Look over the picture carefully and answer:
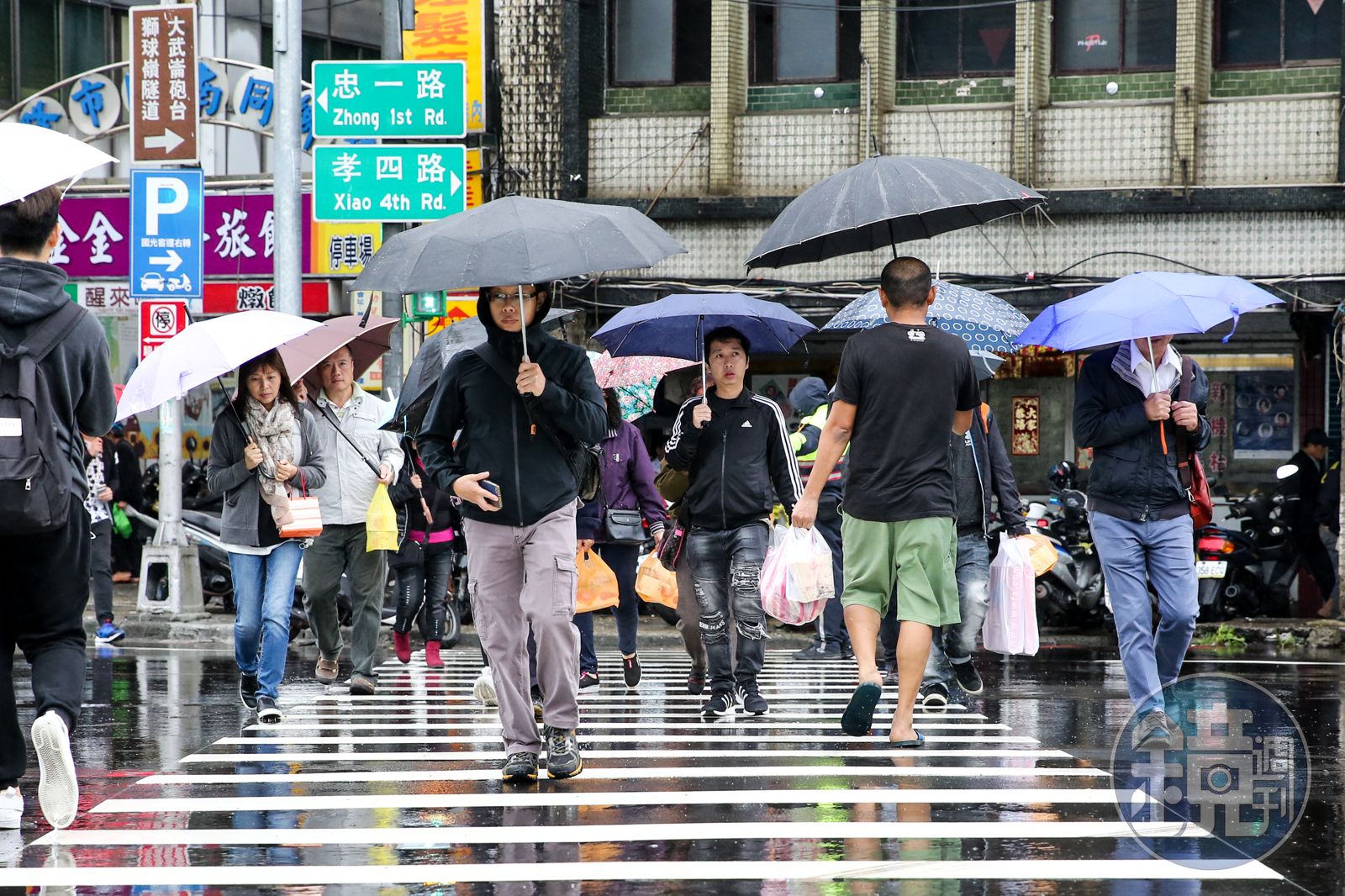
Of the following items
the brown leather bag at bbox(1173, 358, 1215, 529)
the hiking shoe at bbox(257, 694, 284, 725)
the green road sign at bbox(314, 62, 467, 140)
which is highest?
the green road sign at bbox(314, 62, 467, 140)

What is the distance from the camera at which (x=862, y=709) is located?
7.50 m

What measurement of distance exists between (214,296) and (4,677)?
47.7 ft

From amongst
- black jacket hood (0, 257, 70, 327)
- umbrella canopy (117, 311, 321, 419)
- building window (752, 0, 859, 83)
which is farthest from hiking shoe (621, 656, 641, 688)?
building window (752, 0, 859, 83)

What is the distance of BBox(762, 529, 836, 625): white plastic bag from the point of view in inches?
340

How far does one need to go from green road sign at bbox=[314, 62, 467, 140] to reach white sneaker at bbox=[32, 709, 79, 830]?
30.9 feet

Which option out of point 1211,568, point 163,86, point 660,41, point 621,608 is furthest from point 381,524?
point 660,41

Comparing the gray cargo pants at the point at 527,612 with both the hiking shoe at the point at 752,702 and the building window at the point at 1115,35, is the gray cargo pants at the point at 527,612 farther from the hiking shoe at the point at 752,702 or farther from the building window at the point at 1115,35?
the building window at the point at 1115,35

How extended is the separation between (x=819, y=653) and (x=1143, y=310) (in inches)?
228

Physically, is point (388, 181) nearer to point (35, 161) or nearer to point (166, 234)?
point (166, 234)

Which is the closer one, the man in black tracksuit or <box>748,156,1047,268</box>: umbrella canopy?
<box>748,156,1047,268</box>: umbrella canopy

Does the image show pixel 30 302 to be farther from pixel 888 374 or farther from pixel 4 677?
pixel 888 374

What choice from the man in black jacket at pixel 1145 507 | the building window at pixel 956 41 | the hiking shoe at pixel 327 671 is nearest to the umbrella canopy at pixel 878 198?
the man in black jacket at pixel 1145 507

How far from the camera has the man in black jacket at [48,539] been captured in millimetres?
5926

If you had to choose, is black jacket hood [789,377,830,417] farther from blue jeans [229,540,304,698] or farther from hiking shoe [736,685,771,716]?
A: blue jeans [229,540,304,698]
